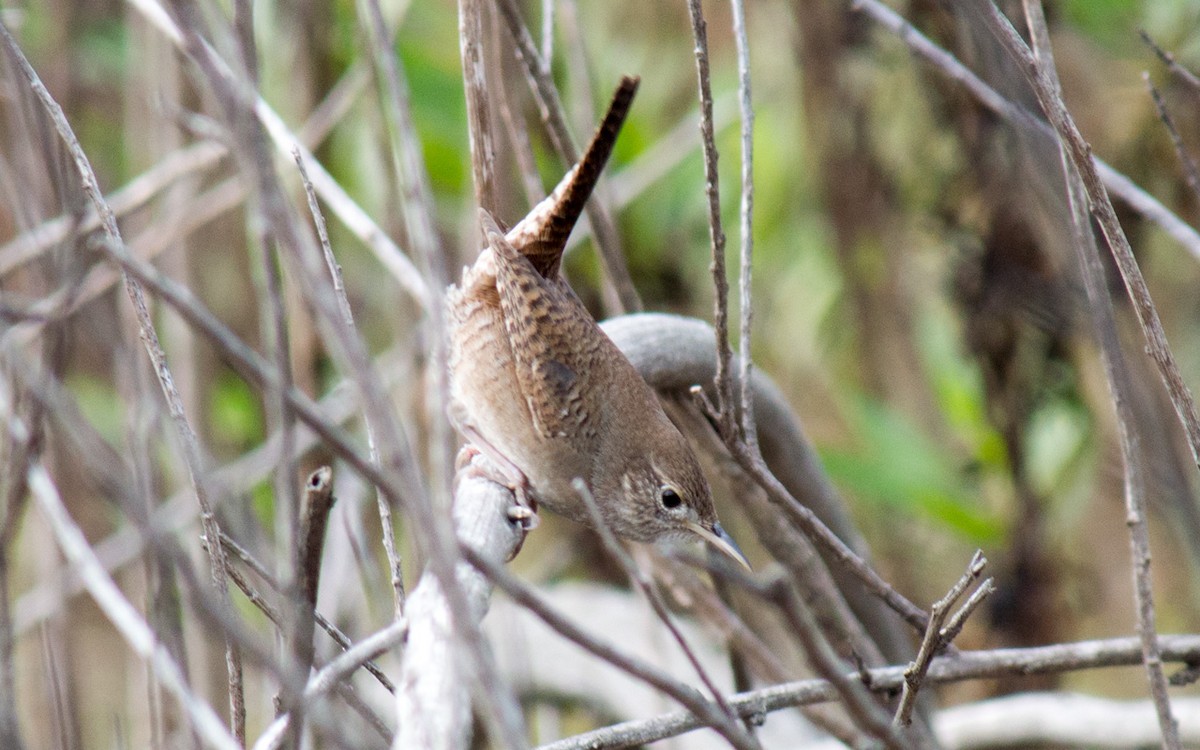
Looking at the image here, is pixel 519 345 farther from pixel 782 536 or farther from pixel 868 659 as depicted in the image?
pixel 868 659

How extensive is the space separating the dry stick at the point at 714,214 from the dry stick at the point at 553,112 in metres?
0.60

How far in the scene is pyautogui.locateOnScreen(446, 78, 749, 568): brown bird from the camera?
101 inches

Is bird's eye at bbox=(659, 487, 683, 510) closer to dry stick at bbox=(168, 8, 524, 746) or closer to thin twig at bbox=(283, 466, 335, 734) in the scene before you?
thin twig at bbox=(283, 466, 335, 734)

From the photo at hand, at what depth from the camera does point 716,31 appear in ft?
18.2

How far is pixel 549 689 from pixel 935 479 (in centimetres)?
157

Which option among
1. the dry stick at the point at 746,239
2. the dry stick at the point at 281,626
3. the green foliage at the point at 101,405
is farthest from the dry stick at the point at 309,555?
the green foliage at the point at 101,405

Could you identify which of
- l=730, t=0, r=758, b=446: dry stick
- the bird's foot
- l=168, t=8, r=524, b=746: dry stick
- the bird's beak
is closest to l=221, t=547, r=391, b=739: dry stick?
l=168, t=8, r=524, b=746: dry stick

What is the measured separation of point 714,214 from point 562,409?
3.54ft

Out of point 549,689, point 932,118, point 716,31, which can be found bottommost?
point 549,689

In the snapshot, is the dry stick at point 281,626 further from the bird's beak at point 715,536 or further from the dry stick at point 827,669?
the bird's beak at point 715,536

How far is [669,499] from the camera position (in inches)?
103

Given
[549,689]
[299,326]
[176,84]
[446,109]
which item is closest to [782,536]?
[549,689]

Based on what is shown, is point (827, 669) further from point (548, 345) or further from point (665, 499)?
point (548, 345)

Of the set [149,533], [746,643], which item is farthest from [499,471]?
[149,533]
